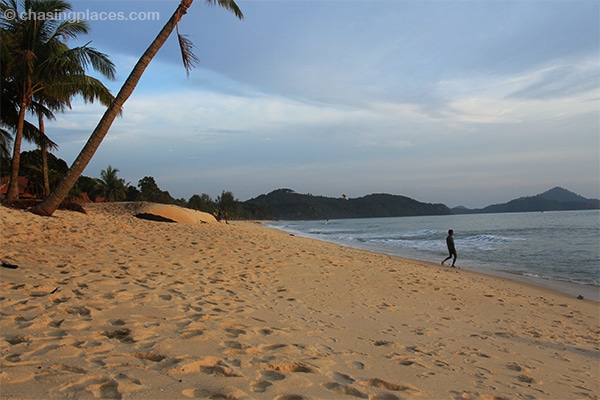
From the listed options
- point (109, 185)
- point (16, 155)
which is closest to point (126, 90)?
point (16, 155)

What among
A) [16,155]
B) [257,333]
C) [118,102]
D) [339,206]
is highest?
[118,102]

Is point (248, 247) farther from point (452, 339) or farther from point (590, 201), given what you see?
point (590, 201)

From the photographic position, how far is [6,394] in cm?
234

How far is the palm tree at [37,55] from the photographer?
515 inches

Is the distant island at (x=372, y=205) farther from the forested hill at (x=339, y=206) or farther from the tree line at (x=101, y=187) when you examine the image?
the tree line at (x=101, y=187)

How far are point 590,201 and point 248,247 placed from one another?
17746 cm

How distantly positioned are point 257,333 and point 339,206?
16274 centimetres

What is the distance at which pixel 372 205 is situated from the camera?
16788cm

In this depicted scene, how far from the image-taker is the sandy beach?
2762 mm

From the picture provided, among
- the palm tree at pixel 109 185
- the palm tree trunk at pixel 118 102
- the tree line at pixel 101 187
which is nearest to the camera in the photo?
the palm tree trunk at pixel 118 102

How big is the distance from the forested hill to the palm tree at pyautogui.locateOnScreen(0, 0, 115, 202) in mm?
136229

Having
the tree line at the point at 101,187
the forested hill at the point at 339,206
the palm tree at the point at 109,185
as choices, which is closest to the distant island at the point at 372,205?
the forested hill at the point at 339,206

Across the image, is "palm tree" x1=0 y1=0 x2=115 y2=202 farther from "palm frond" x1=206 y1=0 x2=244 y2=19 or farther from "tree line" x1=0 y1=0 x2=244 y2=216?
"palm frond" x1=206 y1=0 x2=244 y2=19

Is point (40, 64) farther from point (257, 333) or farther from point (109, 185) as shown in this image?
point (109, 185)
